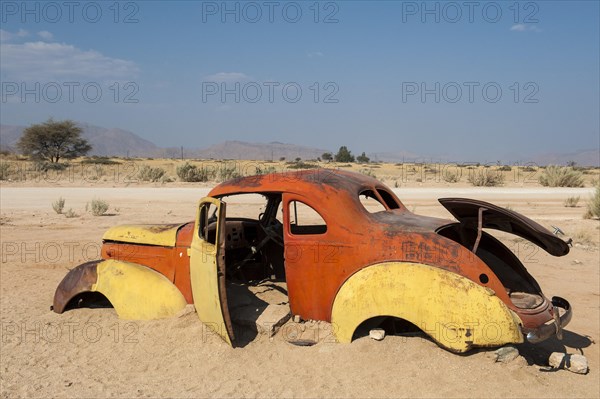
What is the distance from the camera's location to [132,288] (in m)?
5.57

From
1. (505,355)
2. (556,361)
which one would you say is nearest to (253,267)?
(505,355)

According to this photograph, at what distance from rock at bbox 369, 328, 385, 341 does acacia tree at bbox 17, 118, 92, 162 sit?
5192 centimetres

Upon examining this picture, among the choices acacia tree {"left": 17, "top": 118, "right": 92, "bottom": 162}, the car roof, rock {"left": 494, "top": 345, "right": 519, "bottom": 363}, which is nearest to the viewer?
rock {"left": 494, "top": 345, "right": 519, "bottom": 363}

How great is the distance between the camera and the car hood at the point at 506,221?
179 inches

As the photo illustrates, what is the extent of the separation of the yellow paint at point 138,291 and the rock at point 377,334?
1.99 m

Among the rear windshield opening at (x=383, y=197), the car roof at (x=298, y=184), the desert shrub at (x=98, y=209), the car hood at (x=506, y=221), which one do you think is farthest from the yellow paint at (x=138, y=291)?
the desert shrub at (x=98, y=209)

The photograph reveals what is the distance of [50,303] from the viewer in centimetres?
671

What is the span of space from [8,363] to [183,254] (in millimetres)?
1843

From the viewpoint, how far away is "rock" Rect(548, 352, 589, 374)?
463cm

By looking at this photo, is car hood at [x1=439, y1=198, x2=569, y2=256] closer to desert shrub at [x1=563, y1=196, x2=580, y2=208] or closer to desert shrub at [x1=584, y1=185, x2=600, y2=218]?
desert shrub at [x1=584, y1=185, x2=600, y2=218]

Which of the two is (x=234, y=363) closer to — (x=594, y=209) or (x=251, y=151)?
(x=594, y=209)

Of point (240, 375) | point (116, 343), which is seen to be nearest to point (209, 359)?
point (240, 375)

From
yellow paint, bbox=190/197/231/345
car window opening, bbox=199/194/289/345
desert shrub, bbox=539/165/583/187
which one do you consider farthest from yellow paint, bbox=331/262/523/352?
desert shrub, bbox=539/165/583/187

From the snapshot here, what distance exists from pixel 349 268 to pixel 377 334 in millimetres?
631
